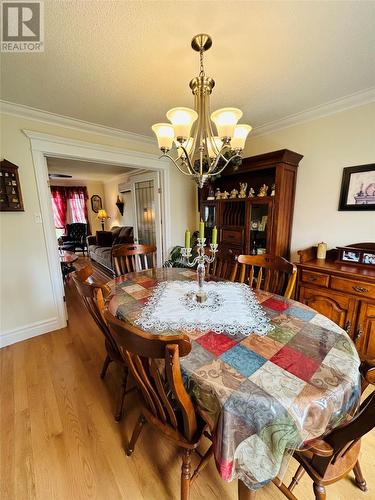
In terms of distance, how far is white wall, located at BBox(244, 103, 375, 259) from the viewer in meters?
1.96

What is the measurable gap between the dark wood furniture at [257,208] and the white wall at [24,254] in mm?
1748

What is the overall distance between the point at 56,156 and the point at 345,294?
10.4 feet

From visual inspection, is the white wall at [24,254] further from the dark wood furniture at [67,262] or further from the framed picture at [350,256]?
the framed picture at [350,256]

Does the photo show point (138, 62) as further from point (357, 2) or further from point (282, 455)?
point (282, 455)

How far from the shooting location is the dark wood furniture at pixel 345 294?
1.68 metres

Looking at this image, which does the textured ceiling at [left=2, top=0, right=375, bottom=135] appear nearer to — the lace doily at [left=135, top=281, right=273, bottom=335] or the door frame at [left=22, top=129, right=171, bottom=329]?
the door frame at [left=22, top=129, right=171, bottom=329]

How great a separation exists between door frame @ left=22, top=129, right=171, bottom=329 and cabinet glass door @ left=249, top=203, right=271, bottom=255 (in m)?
1.64

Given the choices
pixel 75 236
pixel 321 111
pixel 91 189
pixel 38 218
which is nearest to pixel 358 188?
pixel 321 111

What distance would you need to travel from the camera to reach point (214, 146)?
1.48m

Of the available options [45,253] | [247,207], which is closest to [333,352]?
[247,207]

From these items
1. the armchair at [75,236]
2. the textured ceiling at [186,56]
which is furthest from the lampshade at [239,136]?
the armchair at [75,236]

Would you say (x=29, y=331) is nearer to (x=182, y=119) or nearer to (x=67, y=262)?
(x=67, y=262)

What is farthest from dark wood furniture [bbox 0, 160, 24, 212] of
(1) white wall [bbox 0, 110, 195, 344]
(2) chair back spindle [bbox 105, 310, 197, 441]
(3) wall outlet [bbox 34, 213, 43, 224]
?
(2) chair back spindle [bbox 105, 310, 197, 441]

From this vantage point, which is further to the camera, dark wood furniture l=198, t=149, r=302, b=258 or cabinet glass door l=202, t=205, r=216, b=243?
cabinet glass door l=202, t=205, r=216, b=243
